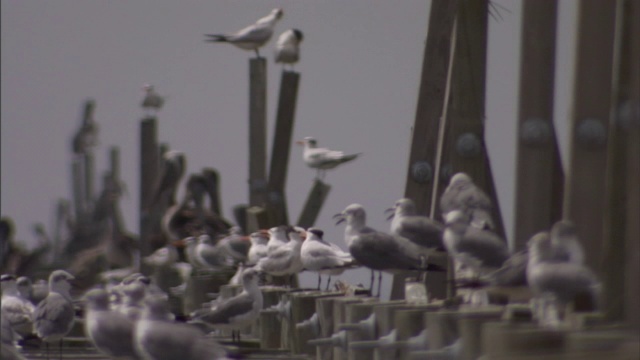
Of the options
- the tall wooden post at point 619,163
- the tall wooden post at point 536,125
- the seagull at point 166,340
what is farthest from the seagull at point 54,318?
the tall wooden post at point 619,163

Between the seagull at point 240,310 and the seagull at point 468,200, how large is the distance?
5350mm

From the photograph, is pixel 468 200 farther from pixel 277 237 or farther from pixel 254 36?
pixel 254 36

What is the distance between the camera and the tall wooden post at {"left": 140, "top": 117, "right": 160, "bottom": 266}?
22.5 meters

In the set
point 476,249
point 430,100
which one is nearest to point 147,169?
point 430,100

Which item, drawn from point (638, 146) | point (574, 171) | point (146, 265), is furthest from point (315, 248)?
point (638, 146)

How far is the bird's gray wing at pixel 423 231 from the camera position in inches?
477

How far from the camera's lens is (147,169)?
2250 cm

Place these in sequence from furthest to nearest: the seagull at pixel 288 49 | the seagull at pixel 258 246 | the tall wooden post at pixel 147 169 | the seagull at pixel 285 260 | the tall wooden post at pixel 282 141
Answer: the seagull at pixel 288 49, the tall wooden post at pixel 147 169, the seagull at pixel 258 246, the tall wooden post at pixel 282 141, the seagull at pixel 285 260

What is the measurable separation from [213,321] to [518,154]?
6732mm

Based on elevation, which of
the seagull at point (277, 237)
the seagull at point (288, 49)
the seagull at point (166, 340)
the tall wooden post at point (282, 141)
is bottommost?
the seagull at point (166, 340)

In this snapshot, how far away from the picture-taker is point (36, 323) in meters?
16.0

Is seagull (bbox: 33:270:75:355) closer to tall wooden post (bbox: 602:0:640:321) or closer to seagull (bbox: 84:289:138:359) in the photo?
seagull (bbox: 84:289:138:359)

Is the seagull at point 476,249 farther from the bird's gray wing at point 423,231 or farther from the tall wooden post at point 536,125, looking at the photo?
the bird's gray wing at point 423,231

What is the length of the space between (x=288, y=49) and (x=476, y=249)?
15.3 meters
